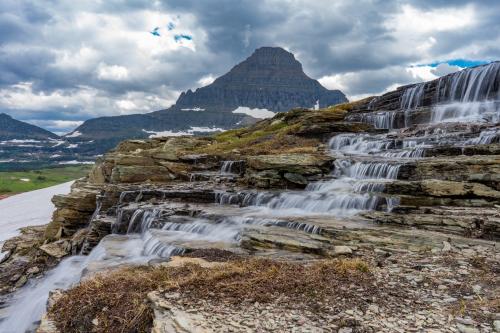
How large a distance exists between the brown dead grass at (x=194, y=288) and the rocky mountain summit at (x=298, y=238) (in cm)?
5

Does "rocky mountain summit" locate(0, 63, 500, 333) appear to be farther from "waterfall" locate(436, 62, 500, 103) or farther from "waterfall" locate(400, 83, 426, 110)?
"waterfall" locate(400, 83, 426, 110)

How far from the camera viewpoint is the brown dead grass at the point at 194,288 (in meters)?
9.23

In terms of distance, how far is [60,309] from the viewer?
34.7ft

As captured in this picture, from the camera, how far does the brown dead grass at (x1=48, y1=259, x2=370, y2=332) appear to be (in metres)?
9.23

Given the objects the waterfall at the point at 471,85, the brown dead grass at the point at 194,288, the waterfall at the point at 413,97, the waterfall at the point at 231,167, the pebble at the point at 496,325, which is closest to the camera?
the pebble at the point at 496,325

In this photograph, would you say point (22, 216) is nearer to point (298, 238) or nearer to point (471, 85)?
point (298, 238)

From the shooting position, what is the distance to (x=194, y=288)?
9.87 meters

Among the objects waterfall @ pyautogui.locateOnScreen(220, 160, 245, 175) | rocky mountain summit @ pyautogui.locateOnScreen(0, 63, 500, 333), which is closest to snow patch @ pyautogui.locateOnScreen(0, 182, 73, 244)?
rocky mountain summit @ pyautogui.locateOnScreen(0, 63, 500, 333)

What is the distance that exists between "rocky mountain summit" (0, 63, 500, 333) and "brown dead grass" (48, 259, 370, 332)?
5 cm

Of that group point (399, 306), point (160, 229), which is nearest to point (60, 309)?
point (399, 306)

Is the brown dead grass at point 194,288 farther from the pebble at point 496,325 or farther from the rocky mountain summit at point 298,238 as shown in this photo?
the pebble at point 496,325

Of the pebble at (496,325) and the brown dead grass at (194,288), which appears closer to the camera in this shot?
the pebble at (496,325)

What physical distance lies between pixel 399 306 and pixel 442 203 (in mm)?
12606

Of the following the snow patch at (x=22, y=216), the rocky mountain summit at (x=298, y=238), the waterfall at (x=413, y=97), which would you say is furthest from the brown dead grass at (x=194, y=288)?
the waterfall at (x=413, y=97)
